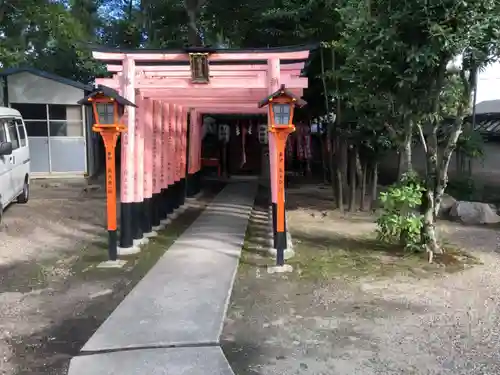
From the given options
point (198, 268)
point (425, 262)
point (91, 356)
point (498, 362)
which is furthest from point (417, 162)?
point (91, 356)

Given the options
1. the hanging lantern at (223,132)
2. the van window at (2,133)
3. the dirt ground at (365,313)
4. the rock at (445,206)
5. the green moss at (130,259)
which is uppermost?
the hanging lantern at (223,132)

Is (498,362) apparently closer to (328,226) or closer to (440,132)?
(328,226)

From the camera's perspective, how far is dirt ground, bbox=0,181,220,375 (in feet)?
12.6

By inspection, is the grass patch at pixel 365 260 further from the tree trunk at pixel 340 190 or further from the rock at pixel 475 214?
the tree trunk at pixel 340 190

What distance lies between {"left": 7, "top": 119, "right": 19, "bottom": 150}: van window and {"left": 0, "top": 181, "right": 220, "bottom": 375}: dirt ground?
1.37 meters

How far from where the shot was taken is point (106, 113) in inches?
→ 236

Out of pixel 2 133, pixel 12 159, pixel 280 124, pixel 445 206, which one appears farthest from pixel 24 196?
pixel 445 206

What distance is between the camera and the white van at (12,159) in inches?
325

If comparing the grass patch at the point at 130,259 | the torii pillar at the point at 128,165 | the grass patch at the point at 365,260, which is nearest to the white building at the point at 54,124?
the grass patch at the point at 130,259

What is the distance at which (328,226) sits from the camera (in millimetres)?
9141

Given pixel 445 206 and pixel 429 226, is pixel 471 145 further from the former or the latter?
pixel 429 226

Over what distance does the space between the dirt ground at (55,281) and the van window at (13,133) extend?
4.50ft

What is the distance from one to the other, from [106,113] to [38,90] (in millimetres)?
10019

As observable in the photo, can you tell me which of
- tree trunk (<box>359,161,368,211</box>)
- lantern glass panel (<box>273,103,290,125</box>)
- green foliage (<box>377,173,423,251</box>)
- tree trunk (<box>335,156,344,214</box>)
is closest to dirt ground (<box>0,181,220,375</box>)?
lantern glass panel (<box>273,103,290,125</box>)
